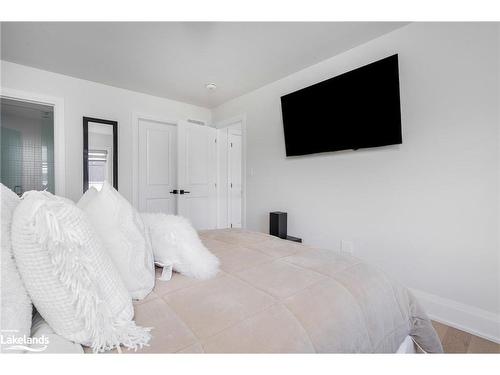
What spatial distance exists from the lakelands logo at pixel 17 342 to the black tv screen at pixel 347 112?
7.79ft

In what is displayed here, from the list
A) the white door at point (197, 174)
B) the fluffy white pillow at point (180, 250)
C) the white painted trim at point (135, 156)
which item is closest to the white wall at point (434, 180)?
the fluffy white pillow at point (180, 250)

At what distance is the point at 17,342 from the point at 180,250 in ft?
1.91

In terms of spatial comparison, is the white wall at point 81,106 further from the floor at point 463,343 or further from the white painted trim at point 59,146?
the floor at point 463,343

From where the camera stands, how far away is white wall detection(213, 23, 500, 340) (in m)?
1.64

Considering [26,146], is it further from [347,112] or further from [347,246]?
[347,246]

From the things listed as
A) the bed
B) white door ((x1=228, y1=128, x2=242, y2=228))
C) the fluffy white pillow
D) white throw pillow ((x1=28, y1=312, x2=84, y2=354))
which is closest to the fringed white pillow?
white throw pillow ((x1=28, y1=312, x2=84, y2=354))

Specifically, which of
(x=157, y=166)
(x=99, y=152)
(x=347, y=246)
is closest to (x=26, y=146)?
(x=99, y=152)

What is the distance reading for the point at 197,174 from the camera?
3756 millimetres

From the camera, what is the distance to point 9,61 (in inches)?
99.3

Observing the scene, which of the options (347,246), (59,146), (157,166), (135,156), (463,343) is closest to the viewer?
(463,343)

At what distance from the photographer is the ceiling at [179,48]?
1988 millimetres
